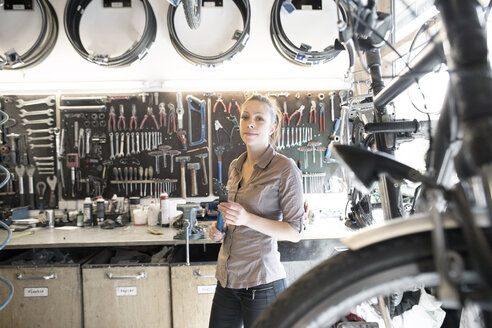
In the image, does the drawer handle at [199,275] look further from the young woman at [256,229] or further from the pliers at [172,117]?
the pliers at [172,117]

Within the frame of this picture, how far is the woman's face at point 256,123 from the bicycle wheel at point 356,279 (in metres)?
0.90

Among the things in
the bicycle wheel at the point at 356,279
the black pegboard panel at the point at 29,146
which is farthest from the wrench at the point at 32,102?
the bicycle wheel at the point at 356,279

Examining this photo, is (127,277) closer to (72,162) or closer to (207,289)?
(207,289)

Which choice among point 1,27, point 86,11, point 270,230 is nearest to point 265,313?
point 270,230

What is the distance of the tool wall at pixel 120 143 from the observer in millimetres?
2418

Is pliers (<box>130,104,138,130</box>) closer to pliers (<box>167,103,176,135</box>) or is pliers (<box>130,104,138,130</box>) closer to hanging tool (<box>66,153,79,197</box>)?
pliers (<box>167,103,176,135</box>)

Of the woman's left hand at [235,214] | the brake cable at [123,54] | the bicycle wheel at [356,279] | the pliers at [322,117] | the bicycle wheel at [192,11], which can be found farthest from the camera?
the pliers at [322,117]

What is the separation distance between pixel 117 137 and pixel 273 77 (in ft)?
5.00

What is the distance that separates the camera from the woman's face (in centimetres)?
126

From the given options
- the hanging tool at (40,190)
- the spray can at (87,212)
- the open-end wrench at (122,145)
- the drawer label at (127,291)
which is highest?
the open-end wrench at (122,145)

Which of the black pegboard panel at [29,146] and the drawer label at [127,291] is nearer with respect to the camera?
the drawer label at [127,291]

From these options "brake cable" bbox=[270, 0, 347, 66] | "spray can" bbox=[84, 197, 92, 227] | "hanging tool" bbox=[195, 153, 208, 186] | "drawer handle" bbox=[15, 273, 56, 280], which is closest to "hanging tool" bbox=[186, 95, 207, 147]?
"hanging tool" bbox=[195, 153, 208, 186]

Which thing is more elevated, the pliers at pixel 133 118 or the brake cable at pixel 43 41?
the brake cable at pixel 43 41

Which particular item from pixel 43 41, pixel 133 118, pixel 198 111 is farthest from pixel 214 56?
pixel 43 41
